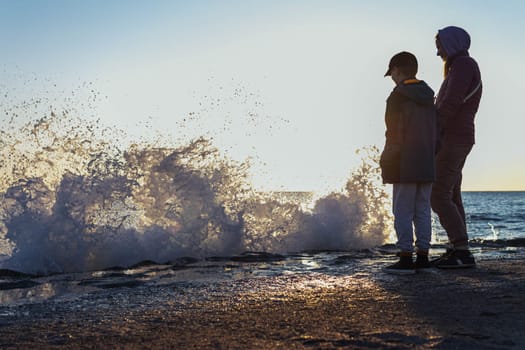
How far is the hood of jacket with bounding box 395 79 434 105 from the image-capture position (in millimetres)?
5227

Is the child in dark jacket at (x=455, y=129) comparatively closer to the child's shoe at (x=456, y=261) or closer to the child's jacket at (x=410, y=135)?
the child's shoe at (x=456, y=261)

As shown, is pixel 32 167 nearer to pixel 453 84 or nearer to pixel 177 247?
pixel 177 247

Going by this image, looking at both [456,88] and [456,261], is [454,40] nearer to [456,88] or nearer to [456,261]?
[456,88]

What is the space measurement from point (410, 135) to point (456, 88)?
2.29ft

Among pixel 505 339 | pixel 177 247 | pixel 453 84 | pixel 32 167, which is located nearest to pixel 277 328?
pixel 505 339

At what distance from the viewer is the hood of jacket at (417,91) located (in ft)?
17.1

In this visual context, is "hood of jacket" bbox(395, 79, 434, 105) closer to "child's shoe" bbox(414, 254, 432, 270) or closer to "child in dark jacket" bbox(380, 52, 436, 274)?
"child in dark jacket" bbox(380, 52, 436, 274)

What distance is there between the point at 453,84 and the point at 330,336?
3.56 metres

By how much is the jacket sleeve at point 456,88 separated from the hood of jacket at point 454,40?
0.39 feet

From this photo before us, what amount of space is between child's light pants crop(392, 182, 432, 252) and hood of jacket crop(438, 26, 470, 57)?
1363 millimetres

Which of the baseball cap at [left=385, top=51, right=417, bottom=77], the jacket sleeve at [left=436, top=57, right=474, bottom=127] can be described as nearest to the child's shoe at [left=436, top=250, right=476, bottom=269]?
the jacket sleeve at [left=436, top=57, right=474, bottom=127]

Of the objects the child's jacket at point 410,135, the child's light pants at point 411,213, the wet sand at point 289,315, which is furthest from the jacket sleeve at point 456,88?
the wet sand at point 289,315

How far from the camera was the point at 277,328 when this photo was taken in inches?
115

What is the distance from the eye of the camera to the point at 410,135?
5266 mm
